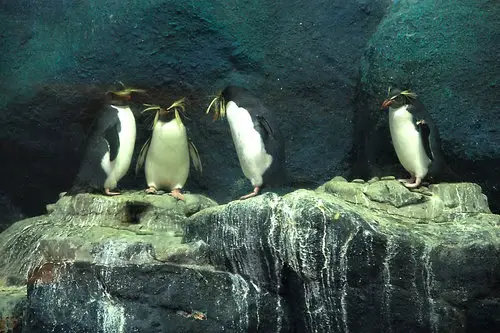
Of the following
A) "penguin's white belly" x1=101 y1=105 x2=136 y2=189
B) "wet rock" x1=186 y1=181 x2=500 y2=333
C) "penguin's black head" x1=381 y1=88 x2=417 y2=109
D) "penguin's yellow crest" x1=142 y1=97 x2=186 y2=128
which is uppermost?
"penguin's black head" x1=381 y1=88 x2=417 y2=109

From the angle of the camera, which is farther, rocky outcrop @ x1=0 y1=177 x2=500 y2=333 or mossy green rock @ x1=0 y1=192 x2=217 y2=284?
mossy green rock @ x1=0 y1=192 x2=217 y2=284

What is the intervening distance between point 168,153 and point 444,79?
218 cm

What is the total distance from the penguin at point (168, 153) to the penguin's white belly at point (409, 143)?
1570 mm

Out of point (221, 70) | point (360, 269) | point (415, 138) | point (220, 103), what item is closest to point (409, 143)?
point (415, 138)

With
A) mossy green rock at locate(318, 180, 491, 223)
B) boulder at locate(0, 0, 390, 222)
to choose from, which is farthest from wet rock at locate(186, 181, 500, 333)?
boulder at locate(0, 0, 390, 222)

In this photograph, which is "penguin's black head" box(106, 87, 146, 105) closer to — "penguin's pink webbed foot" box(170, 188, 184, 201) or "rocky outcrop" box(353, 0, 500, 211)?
"penguin's pink webbed foot" box(170, 188, 184, 201)

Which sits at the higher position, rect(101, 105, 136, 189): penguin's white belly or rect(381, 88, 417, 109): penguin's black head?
rect(381, 88, 417, 109): penguin's black head

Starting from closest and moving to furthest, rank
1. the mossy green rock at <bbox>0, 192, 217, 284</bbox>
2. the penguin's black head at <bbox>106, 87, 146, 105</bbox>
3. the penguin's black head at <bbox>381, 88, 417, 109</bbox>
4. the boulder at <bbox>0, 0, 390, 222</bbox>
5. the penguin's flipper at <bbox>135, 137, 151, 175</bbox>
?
1. the mossy green rock at <bbox>0, 192, 217, 284</bbox>
2. the penguin's black head at <bbox>381, 88, 417, 109</bbox>
3. the penguin's black head at <bbox>106, 87, 146, 105</bbox>
4. the penguin's flipper at <bbox>135, 137, 151, 175</bbox>
5. the boulder at <bbox>0, 0, 390, 222</bbox>

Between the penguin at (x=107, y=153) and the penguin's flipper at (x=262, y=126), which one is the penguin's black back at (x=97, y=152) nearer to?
the penguin at (x=107, y=153)

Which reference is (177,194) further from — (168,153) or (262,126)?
(262,126)

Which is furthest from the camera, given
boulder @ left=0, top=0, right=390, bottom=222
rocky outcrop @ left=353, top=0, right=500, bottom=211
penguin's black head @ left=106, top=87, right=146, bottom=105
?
boulder @ left=0, top=0, right=390, bottom=222

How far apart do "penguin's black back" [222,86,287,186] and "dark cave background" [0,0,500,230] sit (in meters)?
1.05

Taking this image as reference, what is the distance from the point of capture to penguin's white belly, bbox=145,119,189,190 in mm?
5758

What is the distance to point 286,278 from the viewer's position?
4273 millimetres
